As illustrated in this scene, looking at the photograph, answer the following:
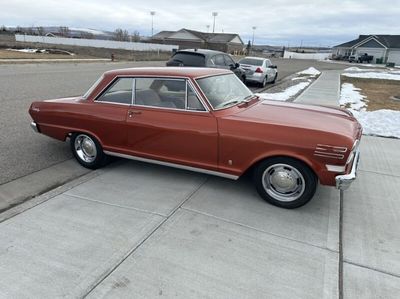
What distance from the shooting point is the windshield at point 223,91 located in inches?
157

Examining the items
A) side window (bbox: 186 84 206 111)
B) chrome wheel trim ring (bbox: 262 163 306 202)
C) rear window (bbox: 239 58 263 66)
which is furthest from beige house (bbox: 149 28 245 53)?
chrome wheel trim ring (bbox: 262 163 306 202)

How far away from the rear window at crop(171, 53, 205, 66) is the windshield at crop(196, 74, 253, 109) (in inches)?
264

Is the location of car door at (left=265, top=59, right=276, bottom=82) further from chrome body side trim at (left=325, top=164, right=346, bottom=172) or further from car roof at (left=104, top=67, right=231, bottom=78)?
chrome body side trim at (left=325, top=164, right=346, bottom=172)

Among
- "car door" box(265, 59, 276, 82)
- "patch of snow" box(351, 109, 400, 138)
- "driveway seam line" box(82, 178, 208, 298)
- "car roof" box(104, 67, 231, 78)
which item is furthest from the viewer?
"car door" box(265, 59, 276, 82)

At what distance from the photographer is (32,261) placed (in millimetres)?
2678

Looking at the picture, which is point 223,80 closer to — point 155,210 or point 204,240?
point 155,210

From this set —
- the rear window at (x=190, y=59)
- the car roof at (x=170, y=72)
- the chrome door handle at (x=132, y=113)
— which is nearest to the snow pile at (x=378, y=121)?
the car roof at (x=170, y=72)

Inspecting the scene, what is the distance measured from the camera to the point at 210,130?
377 centimetres

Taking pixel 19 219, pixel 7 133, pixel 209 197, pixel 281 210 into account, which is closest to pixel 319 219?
pixel 281 210

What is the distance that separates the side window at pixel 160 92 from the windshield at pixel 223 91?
0.93 ft

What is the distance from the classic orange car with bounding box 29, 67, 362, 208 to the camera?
11.3ft

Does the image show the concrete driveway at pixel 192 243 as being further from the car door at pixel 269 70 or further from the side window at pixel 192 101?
the car door at pixel 269 70

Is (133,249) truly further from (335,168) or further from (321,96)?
(321,96)

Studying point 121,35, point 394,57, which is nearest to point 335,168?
point 394,57
